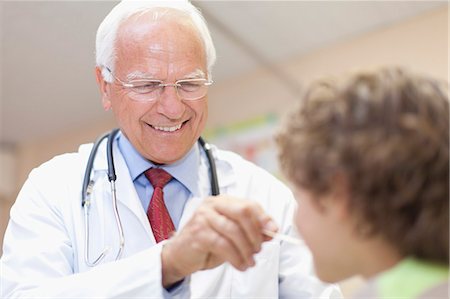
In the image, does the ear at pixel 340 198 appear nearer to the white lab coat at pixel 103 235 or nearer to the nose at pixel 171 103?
the white lab coat at pixel 103 235

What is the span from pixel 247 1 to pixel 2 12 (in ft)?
3.76

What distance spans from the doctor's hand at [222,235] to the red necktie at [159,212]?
36 centimetres

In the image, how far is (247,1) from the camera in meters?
3.09

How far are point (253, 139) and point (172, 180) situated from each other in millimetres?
→ 2397

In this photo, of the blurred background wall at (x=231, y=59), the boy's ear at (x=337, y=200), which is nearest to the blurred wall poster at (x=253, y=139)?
the blurred background wall at (x=231, y=59)

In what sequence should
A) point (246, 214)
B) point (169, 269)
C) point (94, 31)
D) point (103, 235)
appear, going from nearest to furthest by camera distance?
1. point (246, 214)
2. point (169, 269)
3. point (103, 235)
4. point (94, 31)

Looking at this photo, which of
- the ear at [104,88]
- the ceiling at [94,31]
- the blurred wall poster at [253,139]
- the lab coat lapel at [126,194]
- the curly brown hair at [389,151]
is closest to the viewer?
the curly brown hair at [389,151]

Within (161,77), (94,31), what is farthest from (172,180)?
(94,31)

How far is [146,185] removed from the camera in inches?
62.7

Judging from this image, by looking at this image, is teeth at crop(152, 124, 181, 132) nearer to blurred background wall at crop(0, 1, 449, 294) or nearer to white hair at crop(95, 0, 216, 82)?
white hair at crop(95, 0, 216, 82)

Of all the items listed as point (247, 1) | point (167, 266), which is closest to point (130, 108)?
point (167, 266)

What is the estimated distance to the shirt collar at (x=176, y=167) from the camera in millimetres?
1581

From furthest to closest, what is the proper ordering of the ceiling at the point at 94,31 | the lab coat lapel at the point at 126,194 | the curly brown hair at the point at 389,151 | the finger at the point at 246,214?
the ceiling at the point at 94,31
the lab coat lapel at the point at 126,194
the finger at the point at 246,214
the curly brown hair at the point at 389,151

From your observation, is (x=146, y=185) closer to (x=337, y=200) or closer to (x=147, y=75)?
(x=147, y=75)
